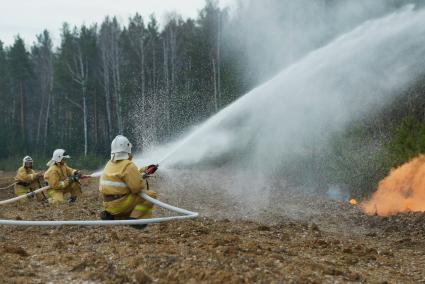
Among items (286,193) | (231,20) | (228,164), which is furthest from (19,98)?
(286,193)

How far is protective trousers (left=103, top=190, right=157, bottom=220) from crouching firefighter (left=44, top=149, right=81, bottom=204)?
5.80 metres

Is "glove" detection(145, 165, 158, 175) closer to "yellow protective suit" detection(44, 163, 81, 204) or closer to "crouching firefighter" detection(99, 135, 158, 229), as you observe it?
"crouching firefighter" detection(99, 135, 158, 229)

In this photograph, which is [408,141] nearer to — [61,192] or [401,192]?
[401,192]

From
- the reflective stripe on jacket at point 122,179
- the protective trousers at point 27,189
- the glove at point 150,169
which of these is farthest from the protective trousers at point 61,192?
the reflective stripe on jacket at point 122,179

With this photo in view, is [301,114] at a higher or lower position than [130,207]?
higher

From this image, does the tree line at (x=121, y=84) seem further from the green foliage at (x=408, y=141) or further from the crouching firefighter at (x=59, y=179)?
the crouching firefighter at (x=59, y=179)

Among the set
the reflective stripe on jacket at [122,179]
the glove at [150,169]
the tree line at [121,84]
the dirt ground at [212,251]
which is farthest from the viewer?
the tree line at [121,84]

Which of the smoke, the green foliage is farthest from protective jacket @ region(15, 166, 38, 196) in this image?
the green foliage

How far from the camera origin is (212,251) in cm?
770

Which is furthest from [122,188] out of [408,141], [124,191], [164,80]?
[164,80]

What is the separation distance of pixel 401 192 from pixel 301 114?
9046mm

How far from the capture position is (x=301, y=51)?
28.4m

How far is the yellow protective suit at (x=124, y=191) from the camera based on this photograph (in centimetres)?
905

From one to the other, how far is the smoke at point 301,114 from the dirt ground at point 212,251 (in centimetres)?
600
